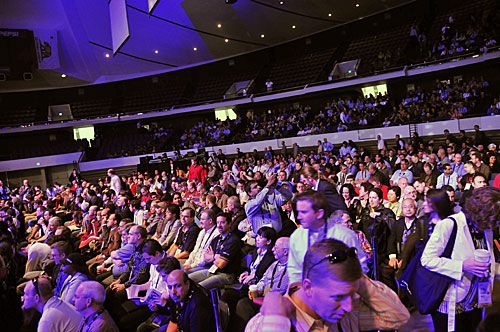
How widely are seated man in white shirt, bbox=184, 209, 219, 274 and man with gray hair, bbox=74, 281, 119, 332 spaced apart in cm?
181

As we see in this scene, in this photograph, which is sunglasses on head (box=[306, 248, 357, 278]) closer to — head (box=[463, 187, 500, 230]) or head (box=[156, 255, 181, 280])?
head (box=[463, 187, 500, 230])

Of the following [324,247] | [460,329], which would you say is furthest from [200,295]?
[324,247]

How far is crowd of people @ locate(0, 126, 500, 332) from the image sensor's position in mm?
1343

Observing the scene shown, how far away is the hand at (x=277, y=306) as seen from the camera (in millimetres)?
1216

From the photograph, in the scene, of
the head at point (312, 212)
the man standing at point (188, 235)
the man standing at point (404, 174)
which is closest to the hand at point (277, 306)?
the head at point (312, 212)

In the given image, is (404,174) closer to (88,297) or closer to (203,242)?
(203,242)

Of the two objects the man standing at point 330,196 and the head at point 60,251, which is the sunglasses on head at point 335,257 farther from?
the head at point 60,251

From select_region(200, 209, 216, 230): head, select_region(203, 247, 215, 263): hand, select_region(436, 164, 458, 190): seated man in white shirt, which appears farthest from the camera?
select_region(436, 164, 458, 190): seated man in white shirt

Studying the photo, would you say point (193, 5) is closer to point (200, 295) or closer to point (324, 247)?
point (200, 295)

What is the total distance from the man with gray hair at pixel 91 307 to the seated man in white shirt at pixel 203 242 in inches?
71.2

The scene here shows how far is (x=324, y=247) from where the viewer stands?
1.32 meters

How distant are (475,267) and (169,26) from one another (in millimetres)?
22054

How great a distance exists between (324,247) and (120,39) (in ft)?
52.0

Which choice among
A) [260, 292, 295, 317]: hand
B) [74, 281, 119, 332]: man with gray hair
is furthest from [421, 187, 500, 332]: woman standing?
[74, 281, 119, 332]: man with gray hair
